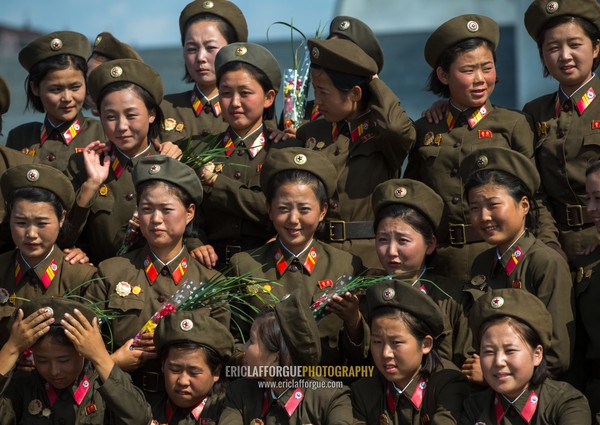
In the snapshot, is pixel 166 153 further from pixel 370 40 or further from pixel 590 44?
pixel 590 44

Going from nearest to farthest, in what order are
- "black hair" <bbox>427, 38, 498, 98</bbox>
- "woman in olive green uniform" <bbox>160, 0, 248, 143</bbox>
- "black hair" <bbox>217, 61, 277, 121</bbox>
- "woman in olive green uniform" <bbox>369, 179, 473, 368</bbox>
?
"woman in olive green uniform" <bbox>369, 179, 473, 368</bbox> → "black hair" <bbox>427, 38, 498, 98</bbox> → "black hair" <bbox>217, 61, 277, 121</bbox> → "woman in olive green uniform" <bbox>160, 0, 248, 143</bbox>

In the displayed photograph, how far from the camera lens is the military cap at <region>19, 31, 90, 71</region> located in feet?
32.0

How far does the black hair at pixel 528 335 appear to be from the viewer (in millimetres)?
7383

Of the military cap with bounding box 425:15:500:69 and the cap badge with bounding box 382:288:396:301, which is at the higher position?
the military cap with bounding box 425:15:500:69

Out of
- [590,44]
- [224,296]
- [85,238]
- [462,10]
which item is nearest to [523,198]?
[590,44]

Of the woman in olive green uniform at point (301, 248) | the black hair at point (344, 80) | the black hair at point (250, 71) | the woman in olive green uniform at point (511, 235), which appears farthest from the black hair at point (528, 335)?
the black hair at point (250, 71)

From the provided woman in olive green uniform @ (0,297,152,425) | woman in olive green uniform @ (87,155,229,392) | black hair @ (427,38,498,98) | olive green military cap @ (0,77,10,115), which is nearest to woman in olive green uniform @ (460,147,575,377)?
black hair @ (427,38,498,98)

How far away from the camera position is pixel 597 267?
26.4 ft

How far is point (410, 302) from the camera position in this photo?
765 centimetres

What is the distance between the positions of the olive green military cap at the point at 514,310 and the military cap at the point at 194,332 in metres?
1.39

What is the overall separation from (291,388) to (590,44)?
3058 millimetres

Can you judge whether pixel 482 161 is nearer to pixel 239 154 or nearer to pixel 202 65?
pixel 239 154

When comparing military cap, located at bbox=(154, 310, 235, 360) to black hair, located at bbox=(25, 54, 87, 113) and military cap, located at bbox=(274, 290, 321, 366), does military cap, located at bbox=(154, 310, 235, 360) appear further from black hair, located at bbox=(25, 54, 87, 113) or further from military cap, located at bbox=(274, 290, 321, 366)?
black hair, located at bbox=(25, 54, 87, 113)

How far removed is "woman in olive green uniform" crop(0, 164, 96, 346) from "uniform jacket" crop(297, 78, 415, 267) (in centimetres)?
169
